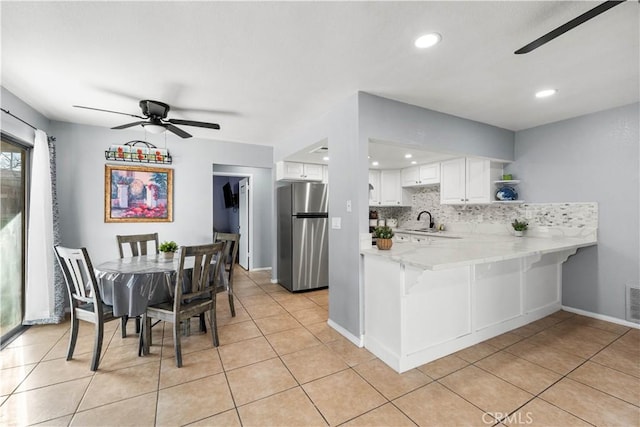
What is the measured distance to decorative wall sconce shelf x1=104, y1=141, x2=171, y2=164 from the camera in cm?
366

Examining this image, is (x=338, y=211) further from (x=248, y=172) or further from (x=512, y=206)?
(x=248, y=172)

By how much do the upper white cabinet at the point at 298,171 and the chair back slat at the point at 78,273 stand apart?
2755 mm

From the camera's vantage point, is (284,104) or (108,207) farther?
(108,207)

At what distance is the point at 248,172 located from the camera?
5.59m

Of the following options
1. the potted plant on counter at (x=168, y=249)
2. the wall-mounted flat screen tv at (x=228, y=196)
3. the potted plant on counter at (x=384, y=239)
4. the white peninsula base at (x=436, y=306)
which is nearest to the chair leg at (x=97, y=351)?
the potted plant on counter at (x=168, y=249)

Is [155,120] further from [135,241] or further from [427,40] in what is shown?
[427,40]

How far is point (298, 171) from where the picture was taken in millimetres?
4527

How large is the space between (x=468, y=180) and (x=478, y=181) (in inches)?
6.3

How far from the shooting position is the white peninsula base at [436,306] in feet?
7.11

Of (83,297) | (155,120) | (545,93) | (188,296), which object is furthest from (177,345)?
(545,93)

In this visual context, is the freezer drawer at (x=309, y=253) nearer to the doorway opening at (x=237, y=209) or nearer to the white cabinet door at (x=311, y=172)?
the white cabinet door at (x=311, y=172)

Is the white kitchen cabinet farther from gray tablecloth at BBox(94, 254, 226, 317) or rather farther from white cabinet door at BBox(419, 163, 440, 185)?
gray tablecloth at BBox(94, 254, 226, 317)

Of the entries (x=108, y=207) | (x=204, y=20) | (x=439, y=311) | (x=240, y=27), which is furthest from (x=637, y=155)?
(x=108, y=207)

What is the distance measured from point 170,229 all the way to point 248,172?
2043 mm
